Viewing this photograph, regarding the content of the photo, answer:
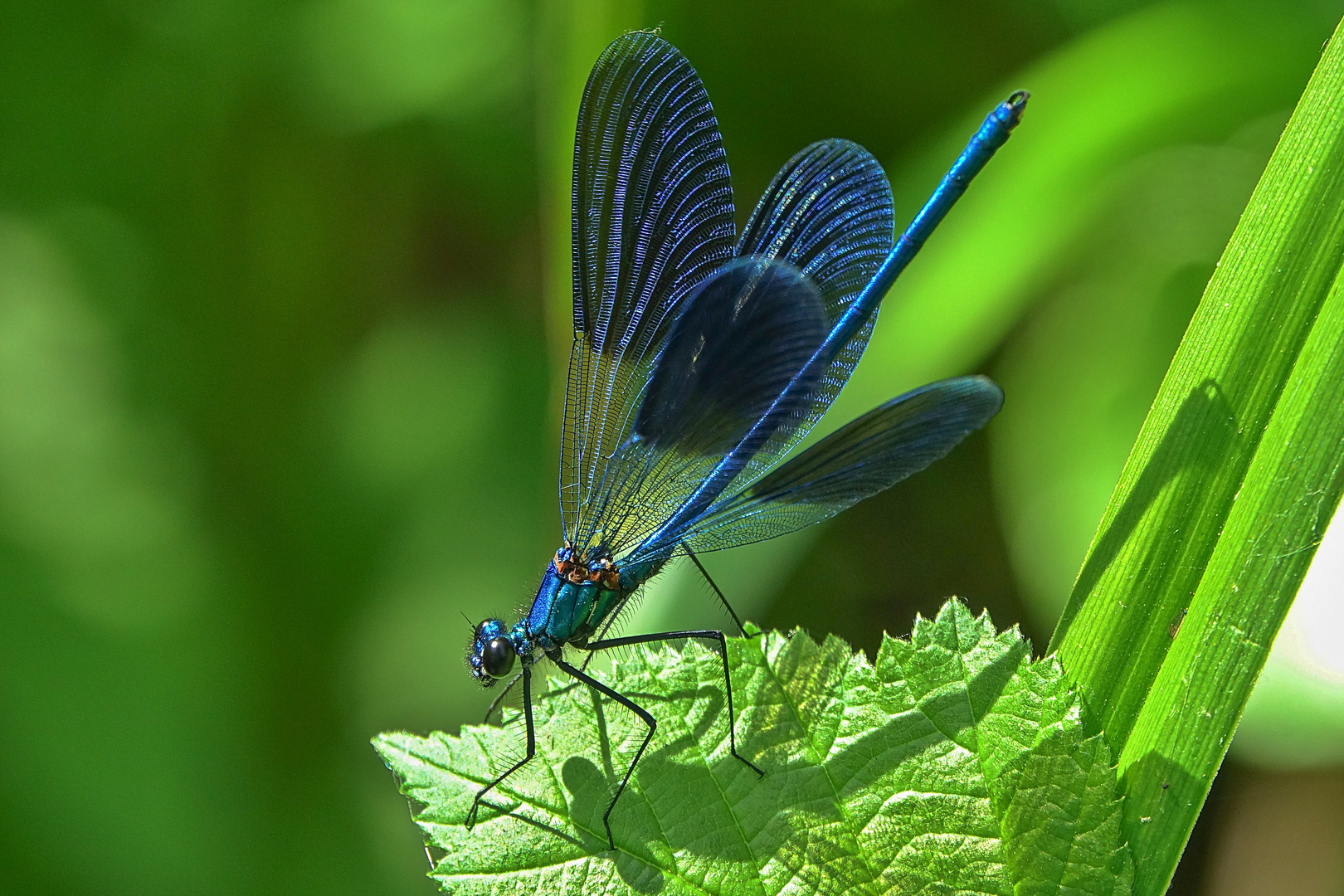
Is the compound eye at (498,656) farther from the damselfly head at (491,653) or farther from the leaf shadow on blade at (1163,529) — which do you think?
the leaf shadow on blade at (1163,529)

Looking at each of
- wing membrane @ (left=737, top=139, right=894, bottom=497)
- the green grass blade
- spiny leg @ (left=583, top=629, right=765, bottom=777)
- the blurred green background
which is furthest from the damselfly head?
the green grass blade

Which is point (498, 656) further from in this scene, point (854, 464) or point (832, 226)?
point (832, 226)

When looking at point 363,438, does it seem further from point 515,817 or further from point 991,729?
point 991,729

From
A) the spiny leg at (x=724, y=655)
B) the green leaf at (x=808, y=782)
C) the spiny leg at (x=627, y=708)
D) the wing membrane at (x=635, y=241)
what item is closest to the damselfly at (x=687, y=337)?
the wing membrane at (x=635, y=241)

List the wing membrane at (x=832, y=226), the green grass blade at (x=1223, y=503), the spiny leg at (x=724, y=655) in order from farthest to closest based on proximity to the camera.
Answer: the wing membrane at (x=832, y=226) < the spiny leg at (x=724, y=655) < the green grass blade at (x=1223, y=503)

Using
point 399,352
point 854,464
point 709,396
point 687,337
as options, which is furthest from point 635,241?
point 399,352

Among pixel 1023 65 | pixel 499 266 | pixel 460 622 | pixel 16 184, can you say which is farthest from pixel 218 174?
pixel 1023 65
